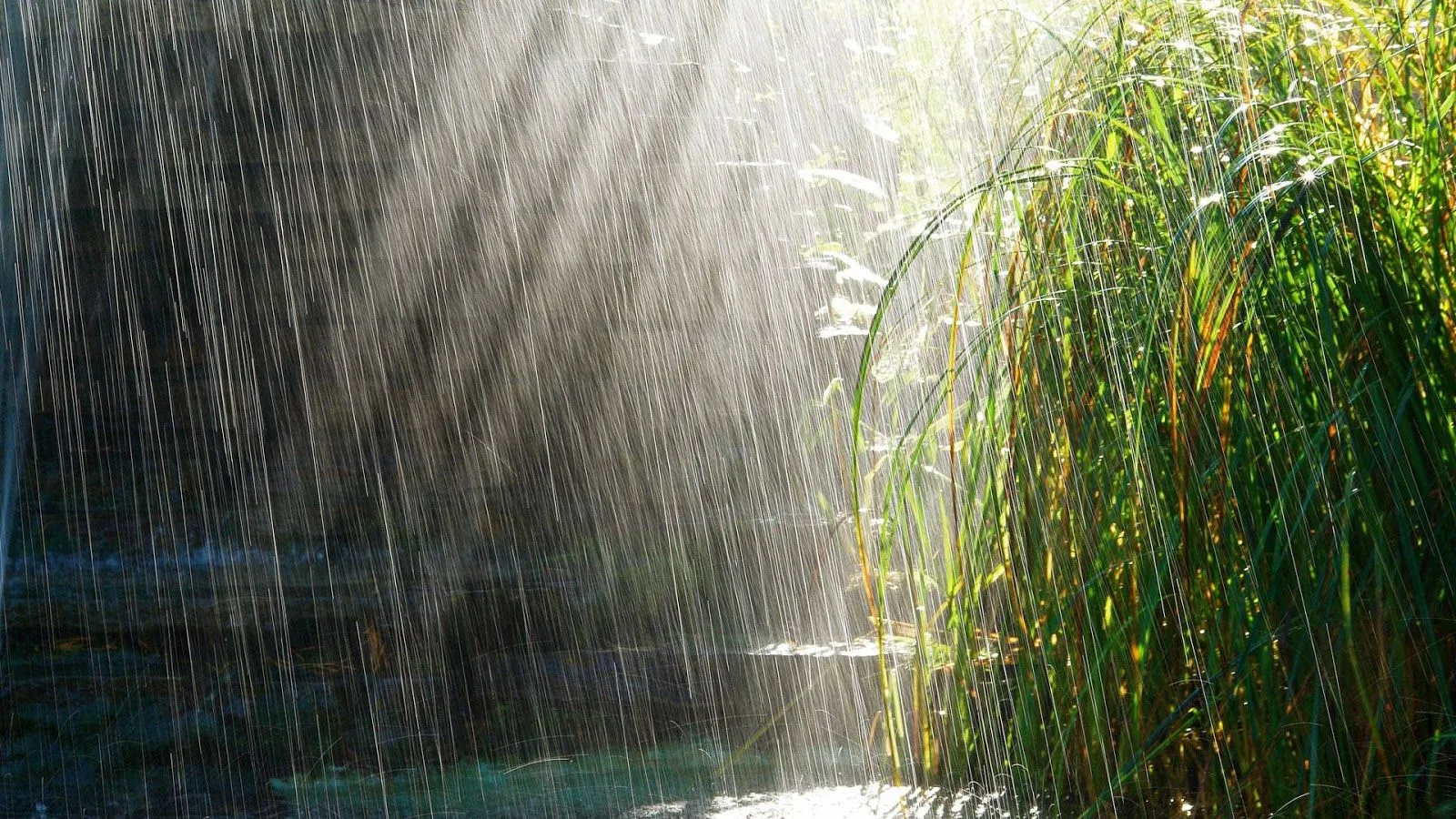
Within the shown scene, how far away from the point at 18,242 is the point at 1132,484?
17.9 ft

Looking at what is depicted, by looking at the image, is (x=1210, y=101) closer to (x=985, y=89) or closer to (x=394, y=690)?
(x=985, y=89)

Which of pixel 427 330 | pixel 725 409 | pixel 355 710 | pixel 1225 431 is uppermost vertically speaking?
pixel 427 330

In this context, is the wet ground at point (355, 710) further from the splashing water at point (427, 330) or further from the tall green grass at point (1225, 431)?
the tall green grass at point (1225, 431)

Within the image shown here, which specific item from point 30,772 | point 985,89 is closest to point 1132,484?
point 985,89

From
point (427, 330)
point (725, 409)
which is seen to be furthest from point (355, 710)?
point (725, 409)

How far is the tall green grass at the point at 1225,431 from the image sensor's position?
1.34 m

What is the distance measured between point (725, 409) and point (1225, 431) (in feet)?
14.7

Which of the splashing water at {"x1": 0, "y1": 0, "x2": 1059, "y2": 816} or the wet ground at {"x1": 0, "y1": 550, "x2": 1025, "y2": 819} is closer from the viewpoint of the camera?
the wet ground at {"x1": 0, "y1": 550, "x2": 1025, "y2": 819}

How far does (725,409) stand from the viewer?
586 centimetres

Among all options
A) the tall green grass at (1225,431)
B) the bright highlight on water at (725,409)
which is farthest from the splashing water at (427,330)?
the tall green grass at (1225,431)

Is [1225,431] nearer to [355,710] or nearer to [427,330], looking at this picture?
[355,710]

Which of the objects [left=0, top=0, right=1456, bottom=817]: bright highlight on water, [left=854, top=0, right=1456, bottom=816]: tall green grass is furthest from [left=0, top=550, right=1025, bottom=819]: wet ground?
[left=854, top=0, right=1456, bottom=816]: tall green grass

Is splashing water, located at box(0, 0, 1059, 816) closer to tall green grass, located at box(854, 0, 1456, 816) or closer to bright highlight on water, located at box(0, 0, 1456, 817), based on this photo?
bright highlight on water, located at box(0, 0, 1456, 817)

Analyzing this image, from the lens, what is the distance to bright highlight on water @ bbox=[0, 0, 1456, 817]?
140cm
